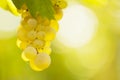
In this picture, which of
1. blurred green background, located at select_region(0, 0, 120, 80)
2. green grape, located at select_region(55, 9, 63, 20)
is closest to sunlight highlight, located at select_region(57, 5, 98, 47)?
blurred green background, located at select_region(0, 0, 120, 80)

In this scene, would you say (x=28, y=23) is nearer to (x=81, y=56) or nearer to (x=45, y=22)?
(x=45, y=22)

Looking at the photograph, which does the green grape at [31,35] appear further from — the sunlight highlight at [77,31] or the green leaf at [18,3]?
the sunlight highlight at [77,31]

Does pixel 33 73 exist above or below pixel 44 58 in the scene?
above

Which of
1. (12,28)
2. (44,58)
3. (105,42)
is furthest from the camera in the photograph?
(105,42)

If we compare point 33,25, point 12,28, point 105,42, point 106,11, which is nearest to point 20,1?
point 33,25

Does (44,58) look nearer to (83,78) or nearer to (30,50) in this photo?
(30,50)

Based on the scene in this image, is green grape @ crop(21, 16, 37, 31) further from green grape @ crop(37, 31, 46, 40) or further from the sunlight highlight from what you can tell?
the sunlight highlight

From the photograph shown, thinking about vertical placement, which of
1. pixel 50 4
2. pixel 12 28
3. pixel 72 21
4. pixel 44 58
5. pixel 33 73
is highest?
pixel 72 21
